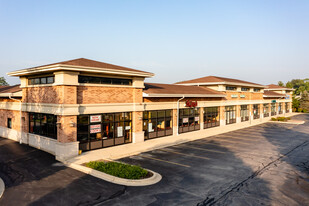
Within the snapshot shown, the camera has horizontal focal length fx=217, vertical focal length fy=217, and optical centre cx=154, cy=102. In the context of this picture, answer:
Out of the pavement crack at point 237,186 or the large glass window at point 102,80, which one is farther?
the large glass window at point 102,80

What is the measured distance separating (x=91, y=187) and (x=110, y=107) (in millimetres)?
9649

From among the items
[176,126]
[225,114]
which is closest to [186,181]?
[176,126]

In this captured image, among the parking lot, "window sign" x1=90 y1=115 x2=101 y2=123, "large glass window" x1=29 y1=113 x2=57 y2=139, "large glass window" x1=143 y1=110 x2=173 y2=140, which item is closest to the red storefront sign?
"large glass window" x1=143 y1=110 x2=173 y2=140

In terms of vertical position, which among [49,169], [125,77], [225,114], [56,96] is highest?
[125,77]

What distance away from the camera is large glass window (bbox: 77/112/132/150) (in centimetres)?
1913

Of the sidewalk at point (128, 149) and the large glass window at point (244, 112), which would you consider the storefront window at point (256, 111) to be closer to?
the large glass window at point (244, 112)

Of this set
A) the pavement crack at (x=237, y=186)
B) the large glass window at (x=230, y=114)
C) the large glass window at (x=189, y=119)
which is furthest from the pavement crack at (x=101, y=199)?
the large glass window at (x=230, y=114)

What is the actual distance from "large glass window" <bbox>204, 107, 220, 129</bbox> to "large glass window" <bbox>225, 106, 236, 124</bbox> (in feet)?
9.49

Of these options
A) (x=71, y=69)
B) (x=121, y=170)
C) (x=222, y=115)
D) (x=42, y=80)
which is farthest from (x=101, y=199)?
(x=222, y=115)

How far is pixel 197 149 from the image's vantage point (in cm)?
2142

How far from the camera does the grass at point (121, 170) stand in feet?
43.6

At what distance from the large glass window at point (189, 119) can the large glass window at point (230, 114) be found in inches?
363

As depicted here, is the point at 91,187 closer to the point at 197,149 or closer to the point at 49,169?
the point at 49,169

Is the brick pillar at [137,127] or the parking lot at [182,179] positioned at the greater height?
the brick pillar at [137,127]
